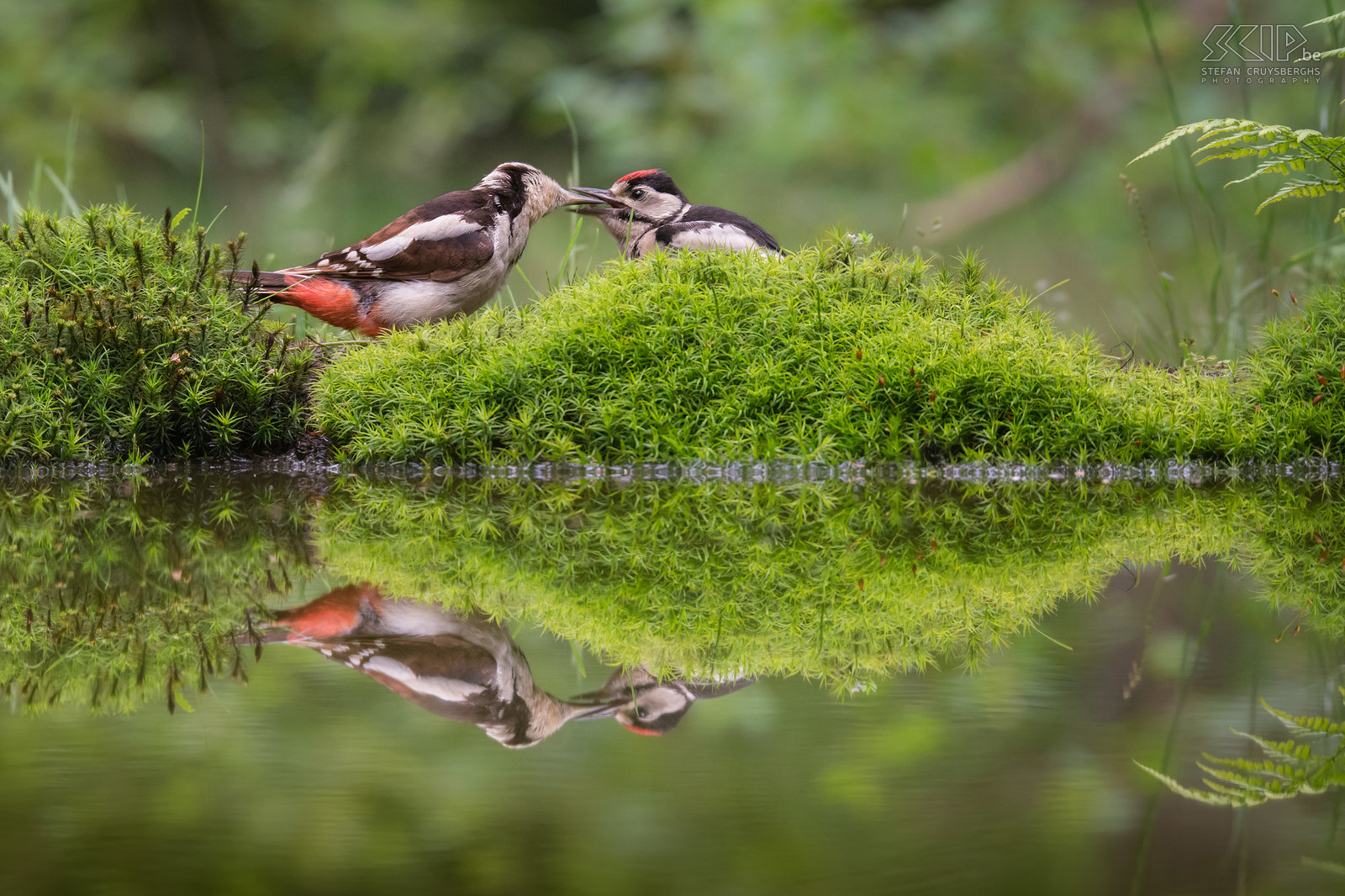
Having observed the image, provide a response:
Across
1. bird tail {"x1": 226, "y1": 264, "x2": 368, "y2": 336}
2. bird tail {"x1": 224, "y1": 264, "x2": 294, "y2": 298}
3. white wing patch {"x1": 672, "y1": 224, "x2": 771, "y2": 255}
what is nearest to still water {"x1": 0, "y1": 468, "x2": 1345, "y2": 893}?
bird tail {"x1": 224, "y1": 264, "x2": 294, "y2": 298}

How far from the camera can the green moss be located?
16.0 ft

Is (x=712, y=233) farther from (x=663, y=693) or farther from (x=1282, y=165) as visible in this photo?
(x=663, y=693)

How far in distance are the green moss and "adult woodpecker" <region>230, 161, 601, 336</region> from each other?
581mm

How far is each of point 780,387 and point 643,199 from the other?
7.16 ft

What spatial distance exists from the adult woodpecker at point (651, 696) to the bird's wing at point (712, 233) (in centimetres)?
375

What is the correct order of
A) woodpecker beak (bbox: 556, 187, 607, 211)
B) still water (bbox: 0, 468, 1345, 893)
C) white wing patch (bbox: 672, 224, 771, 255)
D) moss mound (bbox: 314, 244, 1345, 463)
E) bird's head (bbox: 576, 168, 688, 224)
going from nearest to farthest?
1. still water (bbox: 0, 468, 1345, 893)
2. moss mound (bbox: 314, 244, 1345, 463)
3. white wing patch (bbox: 672, 224, 771, 255)
4. woodpecker beak (bbox: 556, 187, 607, 211)
5. bird's head (bbox: 576, 168, 688, 224)

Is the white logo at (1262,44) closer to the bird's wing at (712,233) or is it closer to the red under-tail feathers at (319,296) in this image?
the bird's wing at (712,233)

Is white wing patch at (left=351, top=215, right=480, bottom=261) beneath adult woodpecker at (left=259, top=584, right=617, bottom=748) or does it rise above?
above

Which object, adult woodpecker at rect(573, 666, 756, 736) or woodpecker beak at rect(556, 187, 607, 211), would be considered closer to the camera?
adult woodpecker at rect(573, 666, 756, 736)

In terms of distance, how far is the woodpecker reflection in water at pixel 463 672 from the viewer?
2.29 m

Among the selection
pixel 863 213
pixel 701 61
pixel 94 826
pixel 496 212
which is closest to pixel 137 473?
pixel 496 212

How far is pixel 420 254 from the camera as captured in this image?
19.0ft

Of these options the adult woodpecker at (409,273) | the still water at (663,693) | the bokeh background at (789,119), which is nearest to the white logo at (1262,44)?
the bokeh background at (789,119)

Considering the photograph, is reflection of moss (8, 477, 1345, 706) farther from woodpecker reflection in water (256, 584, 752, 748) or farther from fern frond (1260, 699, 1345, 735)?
fern frond (1260, 699, 1345, 735)
